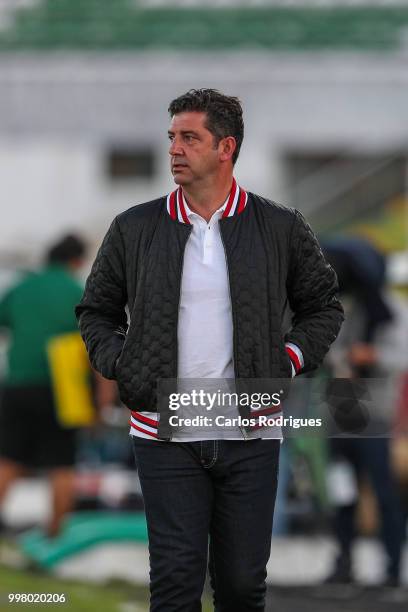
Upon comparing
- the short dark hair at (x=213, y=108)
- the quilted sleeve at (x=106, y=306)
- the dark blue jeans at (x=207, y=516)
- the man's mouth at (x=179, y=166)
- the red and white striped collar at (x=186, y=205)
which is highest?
the short dark hair at (x=213, y=108)

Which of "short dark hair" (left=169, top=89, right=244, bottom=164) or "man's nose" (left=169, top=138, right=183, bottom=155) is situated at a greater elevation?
"short dark hair" (left=169, top=89, right=244, bottom=164)

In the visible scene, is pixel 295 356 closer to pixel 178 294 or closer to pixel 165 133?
pixel 178 294

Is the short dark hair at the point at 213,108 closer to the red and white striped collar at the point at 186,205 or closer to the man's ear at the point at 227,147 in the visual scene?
the man's ear at the point at 227,147

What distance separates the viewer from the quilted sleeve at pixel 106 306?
10.7 ft

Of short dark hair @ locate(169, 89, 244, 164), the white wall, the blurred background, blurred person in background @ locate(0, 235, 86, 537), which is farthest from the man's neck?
the white wall

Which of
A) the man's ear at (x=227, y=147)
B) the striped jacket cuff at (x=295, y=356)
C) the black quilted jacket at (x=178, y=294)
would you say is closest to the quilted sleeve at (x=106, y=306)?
the black quilted jacket at (x=178, y=294)

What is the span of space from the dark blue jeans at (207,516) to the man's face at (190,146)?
27.1 inches

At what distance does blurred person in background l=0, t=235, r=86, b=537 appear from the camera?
22.0 ft

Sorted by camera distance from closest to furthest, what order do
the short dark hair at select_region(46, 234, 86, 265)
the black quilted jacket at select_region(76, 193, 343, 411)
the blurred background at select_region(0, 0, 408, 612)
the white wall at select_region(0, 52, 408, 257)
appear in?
the black quilted jacket at select_region(76, 193, 343, 411) → the short dark hair at select_region(46, 234, 86, 265) → the blurred background at select_region(0, 0, 408, 612) → the white wall at select_region(0, 52, 408, 257)

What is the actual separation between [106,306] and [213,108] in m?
0.59

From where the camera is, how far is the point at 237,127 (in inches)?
131

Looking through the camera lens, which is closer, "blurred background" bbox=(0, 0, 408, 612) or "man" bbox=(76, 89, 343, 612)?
"man" bbox=(76, 89, 343, 612)

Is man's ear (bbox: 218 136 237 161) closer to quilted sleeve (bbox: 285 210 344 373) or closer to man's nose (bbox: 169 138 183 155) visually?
man's nose (bbox: 169 138 183 155)

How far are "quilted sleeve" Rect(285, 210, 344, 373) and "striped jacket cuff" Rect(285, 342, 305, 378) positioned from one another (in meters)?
0.01
